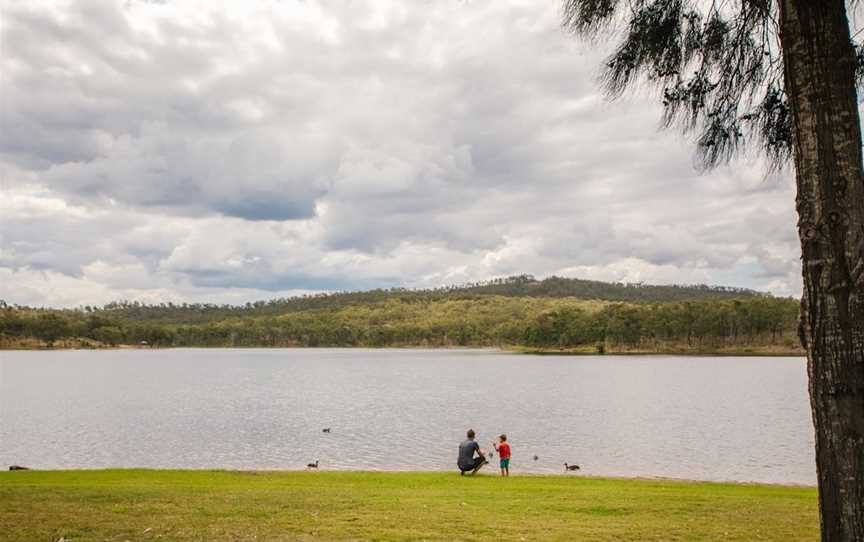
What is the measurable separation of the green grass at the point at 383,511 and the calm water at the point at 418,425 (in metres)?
13.4

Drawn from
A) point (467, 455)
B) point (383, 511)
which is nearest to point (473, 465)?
point (467, 455)

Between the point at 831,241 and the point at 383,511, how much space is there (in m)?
11.3

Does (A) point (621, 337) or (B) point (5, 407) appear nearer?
(B) point (5, 407)

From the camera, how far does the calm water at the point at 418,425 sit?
116ft

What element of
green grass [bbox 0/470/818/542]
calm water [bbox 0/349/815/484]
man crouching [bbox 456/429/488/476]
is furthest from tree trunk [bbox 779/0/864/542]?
calm water [bbox 0/349/815/484]

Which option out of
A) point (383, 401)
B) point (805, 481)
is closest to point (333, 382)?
A: point (383, 401)

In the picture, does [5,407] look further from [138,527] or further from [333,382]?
[138,527]

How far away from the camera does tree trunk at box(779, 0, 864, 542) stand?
206 inches

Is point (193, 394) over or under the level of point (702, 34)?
under

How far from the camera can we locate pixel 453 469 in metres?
32.7

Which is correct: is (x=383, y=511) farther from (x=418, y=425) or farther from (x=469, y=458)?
(x=418, y=425)

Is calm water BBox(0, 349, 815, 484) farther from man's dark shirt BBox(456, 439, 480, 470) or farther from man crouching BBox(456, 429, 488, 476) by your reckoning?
man's dark shirt BBox(456, 439, 480, 470)

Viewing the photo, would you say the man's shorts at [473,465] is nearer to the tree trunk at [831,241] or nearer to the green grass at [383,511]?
the green grass at [383,511]

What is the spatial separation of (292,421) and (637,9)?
1927 inches
